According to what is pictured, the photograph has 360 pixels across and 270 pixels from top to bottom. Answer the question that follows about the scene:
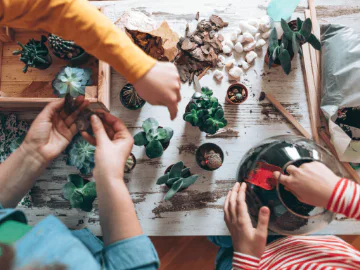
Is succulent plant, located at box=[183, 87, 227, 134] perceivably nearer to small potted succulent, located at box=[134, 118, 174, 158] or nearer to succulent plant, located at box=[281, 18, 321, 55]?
small potted succulent, located at box=[134, 118, 174, 158]

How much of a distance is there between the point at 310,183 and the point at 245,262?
26 cm

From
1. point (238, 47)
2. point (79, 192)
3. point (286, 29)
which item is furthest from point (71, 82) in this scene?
point (286, 29)

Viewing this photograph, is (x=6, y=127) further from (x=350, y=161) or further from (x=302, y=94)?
(x=350, y=161)

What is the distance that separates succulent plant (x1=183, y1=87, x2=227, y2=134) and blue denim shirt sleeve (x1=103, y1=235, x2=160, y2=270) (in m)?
0.35

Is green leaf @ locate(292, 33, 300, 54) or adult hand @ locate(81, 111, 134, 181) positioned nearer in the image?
adult hand @ locate(81, 111, 134, 181)

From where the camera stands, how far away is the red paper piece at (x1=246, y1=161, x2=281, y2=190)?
0.73 m

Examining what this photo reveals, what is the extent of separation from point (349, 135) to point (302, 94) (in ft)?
0.62

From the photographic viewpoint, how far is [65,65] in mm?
906

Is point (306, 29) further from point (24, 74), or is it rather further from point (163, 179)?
point (24, 74)

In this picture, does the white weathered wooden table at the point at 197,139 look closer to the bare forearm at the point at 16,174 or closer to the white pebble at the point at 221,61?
the white pebble at the point at 221,61

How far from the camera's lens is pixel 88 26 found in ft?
2.15

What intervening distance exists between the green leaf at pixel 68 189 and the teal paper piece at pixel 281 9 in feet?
2.63

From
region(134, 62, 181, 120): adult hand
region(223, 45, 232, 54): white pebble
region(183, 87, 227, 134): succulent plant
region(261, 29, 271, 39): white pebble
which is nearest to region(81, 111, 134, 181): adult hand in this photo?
region(134, 62, 181, 120): adult hand

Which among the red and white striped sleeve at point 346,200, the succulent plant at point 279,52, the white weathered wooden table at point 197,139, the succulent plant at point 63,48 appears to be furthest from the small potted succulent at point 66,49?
the red and white striped sleeve at point 346,200
